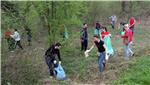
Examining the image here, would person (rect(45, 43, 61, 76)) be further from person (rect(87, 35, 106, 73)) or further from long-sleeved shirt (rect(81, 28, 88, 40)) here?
long-sleeved shirt (rect(81, 28, 88, 40))

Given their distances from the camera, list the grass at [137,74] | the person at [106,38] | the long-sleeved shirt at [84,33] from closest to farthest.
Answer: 1. the grass at [137,74]
2. the person at [106,38]
3. the long-sleeved shirt at [84,33]

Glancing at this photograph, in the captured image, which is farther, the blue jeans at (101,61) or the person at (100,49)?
the blue jeans at (101,61)

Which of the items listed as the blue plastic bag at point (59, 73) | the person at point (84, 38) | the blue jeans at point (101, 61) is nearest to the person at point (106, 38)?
the person at point (84, 38)

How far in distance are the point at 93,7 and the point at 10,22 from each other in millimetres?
20058

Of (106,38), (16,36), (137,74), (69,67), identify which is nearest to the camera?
(137,74)

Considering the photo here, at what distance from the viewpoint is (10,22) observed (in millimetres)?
14703

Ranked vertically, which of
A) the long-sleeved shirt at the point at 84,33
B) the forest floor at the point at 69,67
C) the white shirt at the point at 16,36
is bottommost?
the forest floor at the point at 69,67

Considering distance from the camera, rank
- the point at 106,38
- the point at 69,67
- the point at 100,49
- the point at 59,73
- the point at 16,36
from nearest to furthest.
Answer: the point at 100,49 → the point at 59,73 → the point at 69,67 → the point at 106,38 → the point at 16,36

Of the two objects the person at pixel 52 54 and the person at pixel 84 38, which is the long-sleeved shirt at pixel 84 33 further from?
the person at pixel 52 54

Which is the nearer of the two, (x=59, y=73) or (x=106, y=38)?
(x=59, y=73)

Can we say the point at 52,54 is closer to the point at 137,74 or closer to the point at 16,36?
the point at 137,74

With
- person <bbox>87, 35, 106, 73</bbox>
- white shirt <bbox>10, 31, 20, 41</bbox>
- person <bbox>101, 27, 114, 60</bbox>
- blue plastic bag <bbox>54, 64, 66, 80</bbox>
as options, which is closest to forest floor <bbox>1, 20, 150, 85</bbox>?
blue plastic bag <bbox>54, 64, 66, 80</bbox>

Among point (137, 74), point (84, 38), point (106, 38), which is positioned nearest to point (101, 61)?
point (137, 74)

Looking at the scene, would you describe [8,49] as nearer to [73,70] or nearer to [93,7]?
[73,70]
